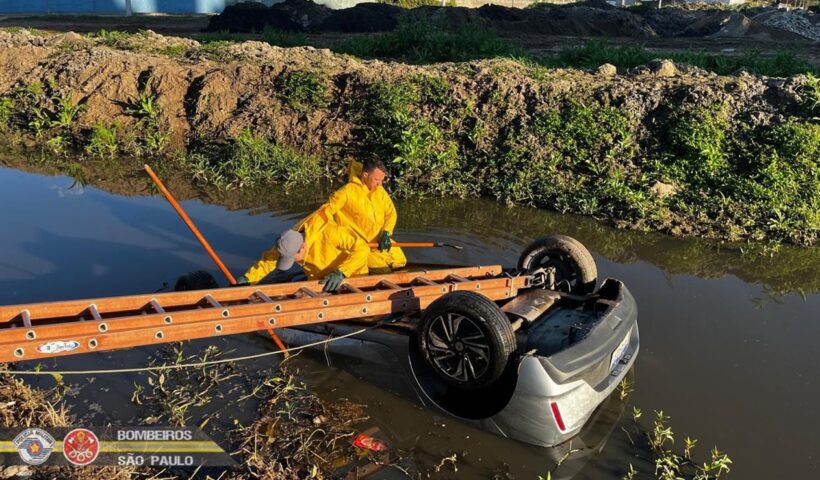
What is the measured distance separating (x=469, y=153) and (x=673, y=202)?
3.35 metres

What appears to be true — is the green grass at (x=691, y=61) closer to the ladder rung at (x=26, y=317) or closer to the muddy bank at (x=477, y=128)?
the muddy bank at (x=477, y=128)

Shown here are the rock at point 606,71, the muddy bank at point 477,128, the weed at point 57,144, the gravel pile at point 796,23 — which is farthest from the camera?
the gravel pile at point 796,23

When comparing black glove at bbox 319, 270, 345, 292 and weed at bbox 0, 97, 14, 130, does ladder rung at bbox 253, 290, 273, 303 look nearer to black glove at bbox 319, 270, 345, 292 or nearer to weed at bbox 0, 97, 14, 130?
black glove at bbox 319, 270, 345, 292

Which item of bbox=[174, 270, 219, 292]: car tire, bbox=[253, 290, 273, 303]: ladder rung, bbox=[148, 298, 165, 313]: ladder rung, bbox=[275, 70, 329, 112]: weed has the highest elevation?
bbox=[275, 70, 329, 112]: weed

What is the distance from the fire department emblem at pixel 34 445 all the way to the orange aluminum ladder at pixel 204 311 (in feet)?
1.47

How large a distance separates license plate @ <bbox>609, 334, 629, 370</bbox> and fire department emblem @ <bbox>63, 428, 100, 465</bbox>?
3427 mm

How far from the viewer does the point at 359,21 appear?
89.1 feet

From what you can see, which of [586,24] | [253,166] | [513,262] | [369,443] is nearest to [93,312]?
[369,443]

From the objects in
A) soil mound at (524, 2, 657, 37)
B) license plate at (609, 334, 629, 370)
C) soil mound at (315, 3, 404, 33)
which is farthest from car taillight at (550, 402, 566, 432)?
soil mound at (315, 3, 404, 33)

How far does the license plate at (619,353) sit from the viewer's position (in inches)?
185

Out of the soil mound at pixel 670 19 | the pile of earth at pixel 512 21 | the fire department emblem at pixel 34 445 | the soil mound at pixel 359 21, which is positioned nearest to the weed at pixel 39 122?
the fire department emblem at pixel 34 445

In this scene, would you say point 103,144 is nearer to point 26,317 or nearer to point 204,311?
point 26,317

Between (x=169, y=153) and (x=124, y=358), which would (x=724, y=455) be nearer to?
(x=124, y=358)

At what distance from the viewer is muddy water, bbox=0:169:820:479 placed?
4555 millimetres
